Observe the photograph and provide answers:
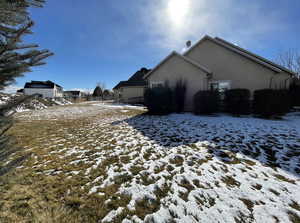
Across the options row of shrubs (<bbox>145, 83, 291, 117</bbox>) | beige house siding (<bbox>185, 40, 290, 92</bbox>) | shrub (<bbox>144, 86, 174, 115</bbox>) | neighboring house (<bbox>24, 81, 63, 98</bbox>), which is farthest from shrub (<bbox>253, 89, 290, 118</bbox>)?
neighboring house (<bbox>24, 81, 63, 98</bbox>)

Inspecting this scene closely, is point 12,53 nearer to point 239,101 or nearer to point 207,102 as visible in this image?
point 207,102

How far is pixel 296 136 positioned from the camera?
489 cm

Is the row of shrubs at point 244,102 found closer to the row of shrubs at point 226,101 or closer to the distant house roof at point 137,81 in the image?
the row of shrubs at point 226,101

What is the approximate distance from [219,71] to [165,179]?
10970 mm

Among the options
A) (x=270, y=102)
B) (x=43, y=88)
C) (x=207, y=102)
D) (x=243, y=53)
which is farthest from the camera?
(x=43, y=88)

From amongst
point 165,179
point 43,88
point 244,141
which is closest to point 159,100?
point 244,141

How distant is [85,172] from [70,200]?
79 centimetres

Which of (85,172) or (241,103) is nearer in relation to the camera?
(85,172)

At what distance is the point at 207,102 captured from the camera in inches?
343

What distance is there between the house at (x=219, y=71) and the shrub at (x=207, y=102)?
51.3 inches

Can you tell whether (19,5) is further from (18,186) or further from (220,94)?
(220,94)

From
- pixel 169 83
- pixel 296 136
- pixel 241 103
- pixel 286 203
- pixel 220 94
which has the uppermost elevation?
pixel 169 83

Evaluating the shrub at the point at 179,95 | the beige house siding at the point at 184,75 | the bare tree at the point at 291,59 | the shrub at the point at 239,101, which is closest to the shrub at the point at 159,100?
the shrub at the point at 179,95

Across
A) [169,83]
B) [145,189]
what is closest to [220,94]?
[169,83]
